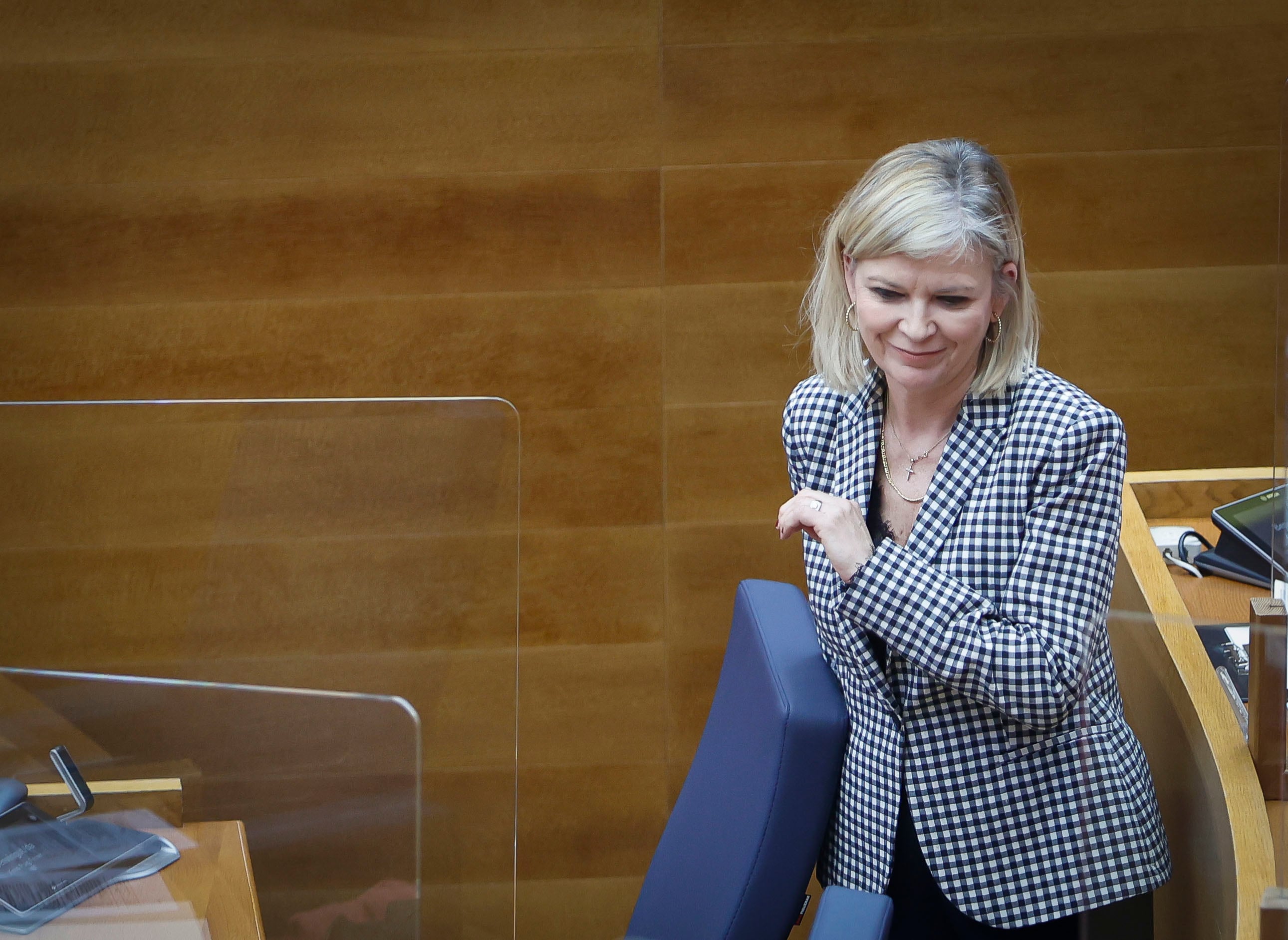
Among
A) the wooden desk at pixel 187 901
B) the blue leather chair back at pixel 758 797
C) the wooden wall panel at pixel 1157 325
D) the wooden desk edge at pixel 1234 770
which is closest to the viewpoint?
the wooden desk at pixel 187 901

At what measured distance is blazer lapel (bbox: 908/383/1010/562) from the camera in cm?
145

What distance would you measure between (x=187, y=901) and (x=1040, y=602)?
0.90 metres

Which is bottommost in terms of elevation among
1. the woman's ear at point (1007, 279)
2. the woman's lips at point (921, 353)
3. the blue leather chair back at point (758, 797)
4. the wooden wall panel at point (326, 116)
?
the blue leather chair back at point (758, 797)

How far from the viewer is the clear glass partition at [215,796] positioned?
1.05m

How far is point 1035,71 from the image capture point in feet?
9.32

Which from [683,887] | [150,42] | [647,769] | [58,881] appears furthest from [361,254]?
[58,881]

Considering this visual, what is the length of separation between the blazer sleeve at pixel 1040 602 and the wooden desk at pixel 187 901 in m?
0.71

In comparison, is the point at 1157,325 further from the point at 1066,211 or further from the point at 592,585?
the point at 592,585

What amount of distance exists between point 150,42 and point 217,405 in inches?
82.0

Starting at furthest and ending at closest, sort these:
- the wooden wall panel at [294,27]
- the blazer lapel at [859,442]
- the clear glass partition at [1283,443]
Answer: the wooden wall panel at [294,27] → the blazer lapel at [859,442] → the clear glass partition at [1283,443]

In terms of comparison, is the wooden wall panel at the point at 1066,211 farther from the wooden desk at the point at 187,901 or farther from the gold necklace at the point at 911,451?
the wooden desk at the point at 187,901

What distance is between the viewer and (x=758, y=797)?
1.37 metres

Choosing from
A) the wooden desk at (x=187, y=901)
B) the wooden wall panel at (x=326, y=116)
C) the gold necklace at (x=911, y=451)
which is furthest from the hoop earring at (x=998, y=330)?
the wooden wall panel at (x=326, y=116)

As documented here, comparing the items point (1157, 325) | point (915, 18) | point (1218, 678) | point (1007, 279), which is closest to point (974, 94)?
point (915, 18)
